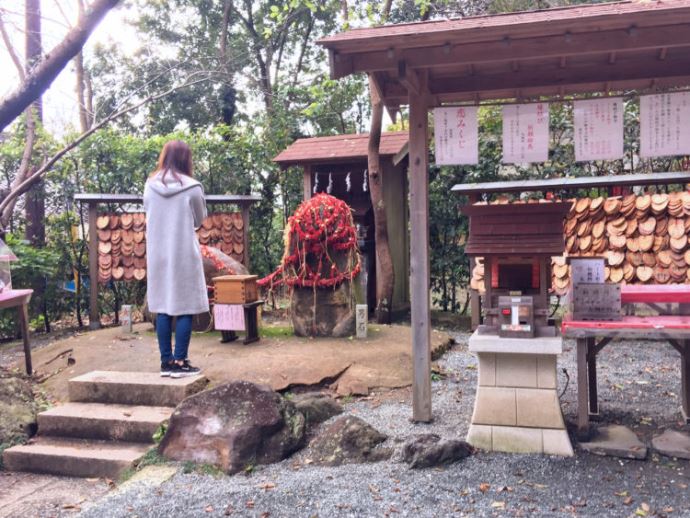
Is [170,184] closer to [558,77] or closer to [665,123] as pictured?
[558,77]

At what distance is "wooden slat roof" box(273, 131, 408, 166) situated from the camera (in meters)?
9.16

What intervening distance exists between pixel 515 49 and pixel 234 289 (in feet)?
13.1

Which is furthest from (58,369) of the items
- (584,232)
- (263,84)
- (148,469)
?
(263,84)

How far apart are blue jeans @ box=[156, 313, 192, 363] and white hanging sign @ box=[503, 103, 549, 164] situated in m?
3.11

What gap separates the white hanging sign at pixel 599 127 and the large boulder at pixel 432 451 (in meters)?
2.60

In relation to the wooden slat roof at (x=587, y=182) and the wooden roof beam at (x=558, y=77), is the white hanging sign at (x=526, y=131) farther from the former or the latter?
the wooden slat roof at (x=587, y=182)

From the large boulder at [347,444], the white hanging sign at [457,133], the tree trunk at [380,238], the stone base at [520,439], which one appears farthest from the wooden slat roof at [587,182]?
the large boulder at [347,444]

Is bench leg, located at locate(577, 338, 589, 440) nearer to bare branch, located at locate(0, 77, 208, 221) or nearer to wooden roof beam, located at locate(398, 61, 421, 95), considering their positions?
wooden roof beam, located at locate(398, 61, 421, 95)

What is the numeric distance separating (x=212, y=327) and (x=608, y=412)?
4758 millimetres

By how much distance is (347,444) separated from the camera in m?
4.18

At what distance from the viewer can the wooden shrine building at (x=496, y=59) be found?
3906 millimetres

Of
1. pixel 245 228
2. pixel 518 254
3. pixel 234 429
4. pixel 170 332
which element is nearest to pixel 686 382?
pixel 518 254

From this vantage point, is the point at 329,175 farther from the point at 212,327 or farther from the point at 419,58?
the point at 419,58

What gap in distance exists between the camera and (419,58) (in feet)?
14.5
